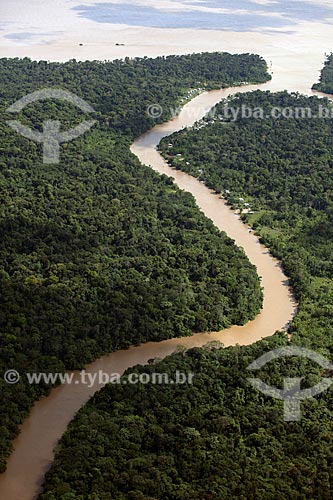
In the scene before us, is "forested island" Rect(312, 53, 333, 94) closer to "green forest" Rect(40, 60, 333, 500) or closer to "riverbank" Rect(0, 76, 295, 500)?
"riverbank" Rect(0, 76, 295, 500)

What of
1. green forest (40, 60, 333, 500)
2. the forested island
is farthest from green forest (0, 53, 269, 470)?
the forested island

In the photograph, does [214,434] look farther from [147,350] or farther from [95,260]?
[95,260]

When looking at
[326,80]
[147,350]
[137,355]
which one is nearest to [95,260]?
[147,350]

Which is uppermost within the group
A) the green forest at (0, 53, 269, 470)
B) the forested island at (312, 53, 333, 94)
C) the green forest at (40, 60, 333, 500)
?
the forested island at (312, 53, 333, 94)

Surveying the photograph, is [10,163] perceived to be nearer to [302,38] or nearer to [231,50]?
[231,50]

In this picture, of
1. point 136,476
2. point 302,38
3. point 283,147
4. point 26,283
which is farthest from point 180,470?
point 302,38
